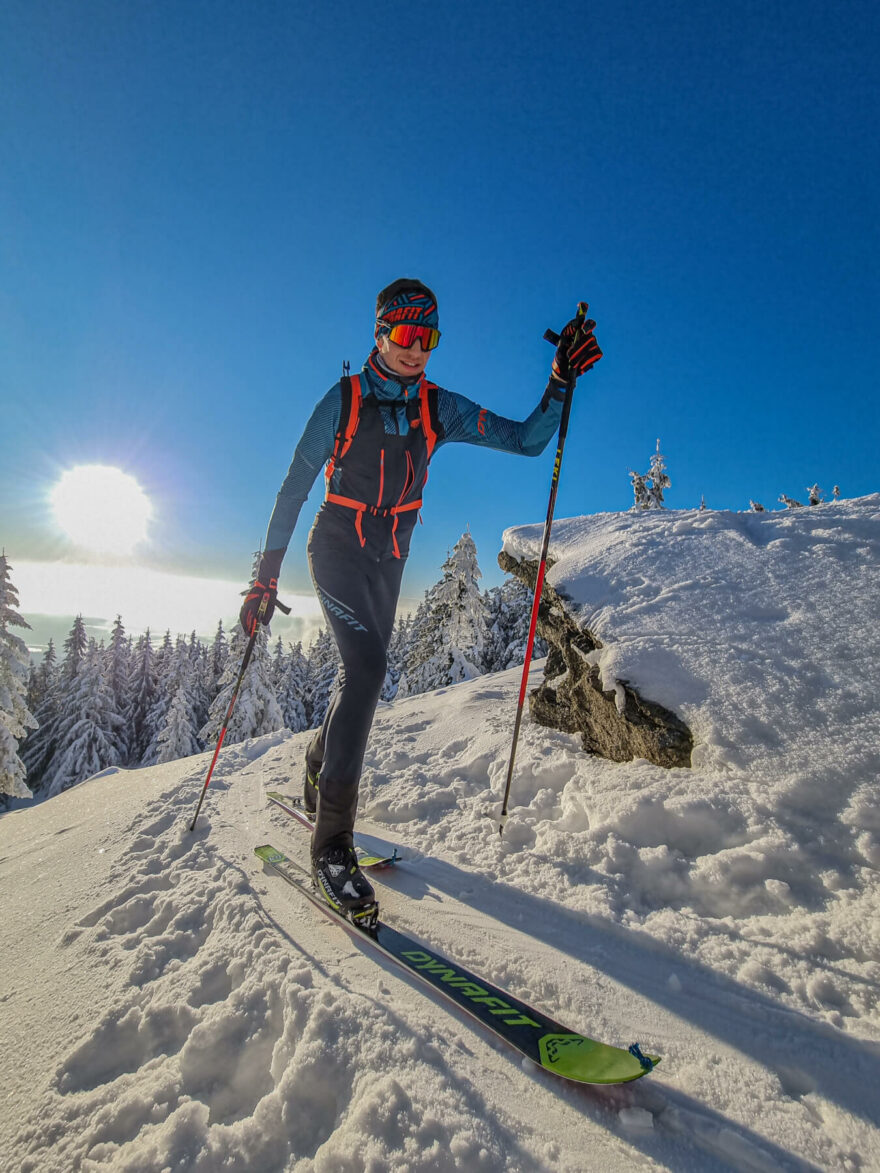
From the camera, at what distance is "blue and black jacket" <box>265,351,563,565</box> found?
12.1 ft

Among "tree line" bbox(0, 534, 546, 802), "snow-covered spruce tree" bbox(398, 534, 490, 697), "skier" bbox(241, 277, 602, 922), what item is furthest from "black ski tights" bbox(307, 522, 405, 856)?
"snow-covered spruce tree" bbox(398, 534, 490, 697)

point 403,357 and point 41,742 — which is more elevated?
point 403,357

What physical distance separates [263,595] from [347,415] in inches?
67.6

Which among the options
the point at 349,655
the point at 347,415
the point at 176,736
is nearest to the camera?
the point at 349,655

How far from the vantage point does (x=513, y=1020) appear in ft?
6.70

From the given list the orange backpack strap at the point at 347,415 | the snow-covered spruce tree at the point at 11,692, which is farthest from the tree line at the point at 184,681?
the orange backpack strap at the point at 347,415

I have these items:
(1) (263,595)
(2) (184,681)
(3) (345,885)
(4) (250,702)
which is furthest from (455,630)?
(2) (184,681)

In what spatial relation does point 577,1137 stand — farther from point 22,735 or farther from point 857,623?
point 22,735

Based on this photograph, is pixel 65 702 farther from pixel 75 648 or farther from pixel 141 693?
pixel 141 693

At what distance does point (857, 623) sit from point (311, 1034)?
4415mm

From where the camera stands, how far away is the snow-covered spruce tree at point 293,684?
129 feet

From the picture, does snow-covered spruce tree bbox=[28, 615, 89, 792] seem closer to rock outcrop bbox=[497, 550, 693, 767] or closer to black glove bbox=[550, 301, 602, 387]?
rock outcrop bbox=[497, 550, 693, 767]

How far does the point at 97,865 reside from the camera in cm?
405

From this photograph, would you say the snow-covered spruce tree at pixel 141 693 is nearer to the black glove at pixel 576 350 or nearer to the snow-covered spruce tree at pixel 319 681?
the snow-covered spruce tree at pixel 319 681
